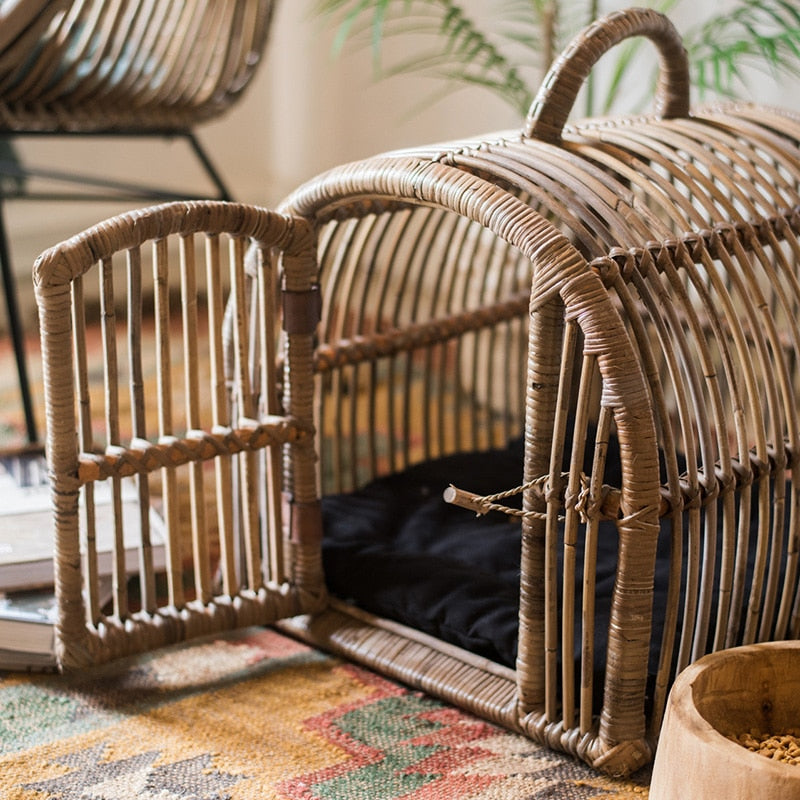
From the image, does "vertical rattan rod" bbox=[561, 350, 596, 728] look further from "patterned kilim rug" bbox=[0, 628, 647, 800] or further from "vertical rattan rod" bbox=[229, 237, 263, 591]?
"vertical rattan rod" bbox=[229, 237, 263, 591]

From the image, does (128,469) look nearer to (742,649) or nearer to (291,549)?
(291,549)

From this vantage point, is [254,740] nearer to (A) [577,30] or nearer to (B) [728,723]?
(B) [728,723]

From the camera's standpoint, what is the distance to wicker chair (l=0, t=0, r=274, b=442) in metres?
1.35

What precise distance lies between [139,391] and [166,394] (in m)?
0.03

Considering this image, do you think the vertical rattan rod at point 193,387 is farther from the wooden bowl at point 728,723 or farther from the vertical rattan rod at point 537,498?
the wooden bowl at point 728,723

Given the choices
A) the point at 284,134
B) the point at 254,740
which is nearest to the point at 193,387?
the point at 254,740

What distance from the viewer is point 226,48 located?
1.56m

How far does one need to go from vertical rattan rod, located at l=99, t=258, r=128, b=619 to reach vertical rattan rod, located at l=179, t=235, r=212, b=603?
0.06 meters

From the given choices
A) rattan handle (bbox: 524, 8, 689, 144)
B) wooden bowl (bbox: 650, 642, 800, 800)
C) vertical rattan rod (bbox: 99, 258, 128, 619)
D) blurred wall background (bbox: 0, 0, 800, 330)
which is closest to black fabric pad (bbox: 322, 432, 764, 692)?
wooden bowl (bbox: 650, 642, 800, 800)

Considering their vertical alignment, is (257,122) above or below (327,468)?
above

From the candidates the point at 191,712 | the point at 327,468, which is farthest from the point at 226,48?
the point at 191,712

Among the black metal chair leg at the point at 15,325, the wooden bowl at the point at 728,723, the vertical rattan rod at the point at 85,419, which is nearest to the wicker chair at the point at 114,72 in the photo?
the black metal chair leg at the point at 15,325

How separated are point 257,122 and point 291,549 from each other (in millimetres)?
1836

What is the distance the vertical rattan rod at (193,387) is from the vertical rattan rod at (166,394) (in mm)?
16
